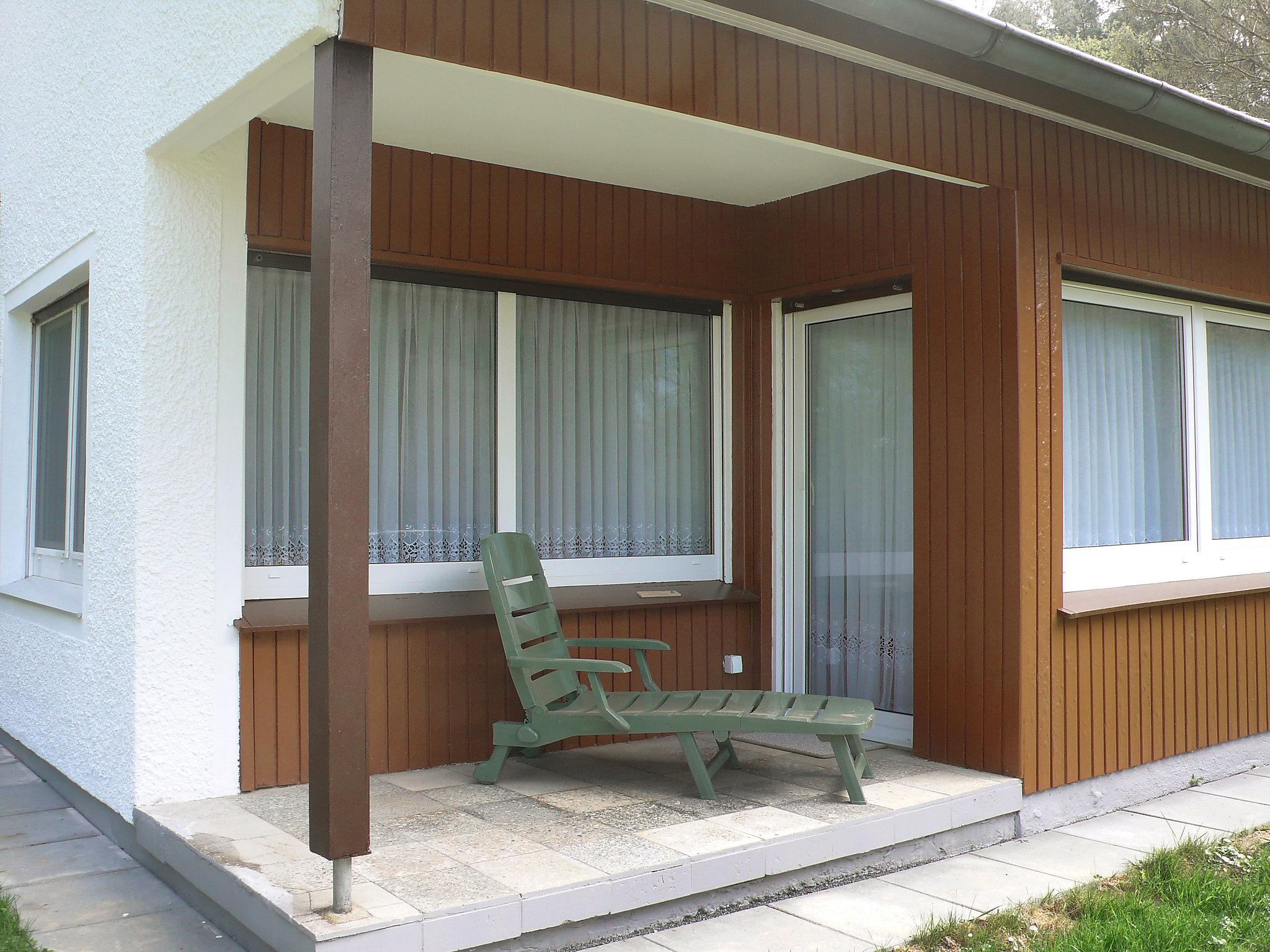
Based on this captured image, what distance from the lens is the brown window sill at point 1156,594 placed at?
477cm

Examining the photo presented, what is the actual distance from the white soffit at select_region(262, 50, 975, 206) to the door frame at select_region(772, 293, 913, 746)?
679mm

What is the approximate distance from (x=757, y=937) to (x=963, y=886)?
905mm

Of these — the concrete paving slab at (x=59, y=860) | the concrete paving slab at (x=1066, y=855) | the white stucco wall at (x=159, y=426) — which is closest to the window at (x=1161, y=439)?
the concrete paving slab at (x=1066, y=855)

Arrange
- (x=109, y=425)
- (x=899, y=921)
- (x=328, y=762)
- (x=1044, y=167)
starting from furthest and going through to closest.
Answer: (x=1044, y=167) < (x=109, y=425) < (x=899, y=921) < (x=328, y=762)

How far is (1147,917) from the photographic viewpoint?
3365 mm

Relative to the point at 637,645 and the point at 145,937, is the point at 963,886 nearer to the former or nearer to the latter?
the point at 637,645

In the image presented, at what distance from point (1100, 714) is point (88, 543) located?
4283 millimetres

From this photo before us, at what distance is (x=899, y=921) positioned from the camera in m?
3.43

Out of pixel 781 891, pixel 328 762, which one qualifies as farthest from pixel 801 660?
pixel 328 762

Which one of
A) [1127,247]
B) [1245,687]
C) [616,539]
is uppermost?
[1127,247]

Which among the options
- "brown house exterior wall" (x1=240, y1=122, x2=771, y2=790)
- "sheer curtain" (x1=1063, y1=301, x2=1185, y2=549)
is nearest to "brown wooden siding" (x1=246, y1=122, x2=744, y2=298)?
"brown house exterior wall" (x1=240, y1=122, x2=771, y2=790)

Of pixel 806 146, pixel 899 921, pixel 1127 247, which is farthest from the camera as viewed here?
pixel 1127 247

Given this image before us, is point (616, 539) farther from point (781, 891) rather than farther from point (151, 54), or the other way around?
point (151, 54)

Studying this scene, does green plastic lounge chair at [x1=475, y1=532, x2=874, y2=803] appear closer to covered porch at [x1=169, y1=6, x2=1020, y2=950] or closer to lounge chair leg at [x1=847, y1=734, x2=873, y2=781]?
lounge chair leg at [x1=847, y1=734, x2=873, y2=781]
